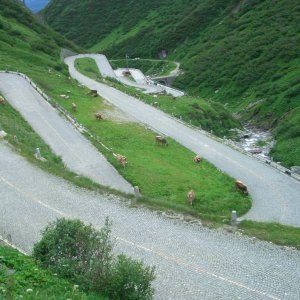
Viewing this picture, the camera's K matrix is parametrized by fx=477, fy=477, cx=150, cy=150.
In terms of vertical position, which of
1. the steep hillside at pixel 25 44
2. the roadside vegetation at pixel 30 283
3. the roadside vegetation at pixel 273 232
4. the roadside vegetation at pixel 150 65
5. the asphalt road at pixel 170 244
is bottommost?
the roadside vegetation at pixel 30 283

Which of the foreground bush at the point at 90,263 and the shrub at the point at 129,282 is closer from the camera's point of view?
the shrub at the point at 129,282

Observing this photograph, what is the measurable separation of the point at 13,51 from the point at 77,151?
43715 mm

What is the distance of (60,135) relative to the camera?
4300 centimetres

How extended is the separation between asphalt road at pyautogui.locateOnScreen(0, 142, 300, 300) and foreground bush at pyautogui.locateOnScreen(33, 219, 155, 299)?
97.4 inches

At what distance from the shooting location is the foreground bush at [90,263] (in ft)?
52.0

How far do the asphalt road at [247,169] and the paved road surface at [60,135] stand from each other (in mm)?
9527

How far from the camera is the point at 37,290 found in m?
15.4

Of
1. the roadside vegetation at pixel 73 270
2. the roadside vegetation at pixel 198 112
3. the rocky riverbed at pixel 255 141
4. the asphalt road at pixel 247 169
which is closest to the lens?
the roadside vegetation at pixel 73 270

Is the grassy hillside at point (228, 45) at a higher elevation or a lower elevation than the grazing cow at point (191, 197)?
higher

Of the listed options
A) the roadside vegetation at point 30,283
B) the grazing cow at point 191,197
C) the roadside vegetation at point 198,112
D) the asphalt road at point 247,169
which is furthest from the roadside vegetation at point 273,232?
the roadside vegetation at point 198,112

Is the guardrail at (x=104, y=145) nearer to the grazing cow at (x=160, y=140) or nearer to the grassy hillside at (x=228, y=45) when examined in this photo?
the grazing cow at (x=160, y=140)

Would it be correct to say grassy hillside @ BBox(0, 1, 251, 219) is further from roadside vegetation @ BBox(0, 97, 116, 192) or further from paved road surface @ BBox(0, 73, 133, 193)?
paved road surface @ BBox(0, 73, 133, 193)

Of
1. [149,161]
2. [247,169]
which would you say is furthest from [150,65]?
[149,161]

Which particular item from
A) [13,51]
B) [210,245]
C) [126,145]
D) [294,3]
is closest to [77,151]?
[126,145]
